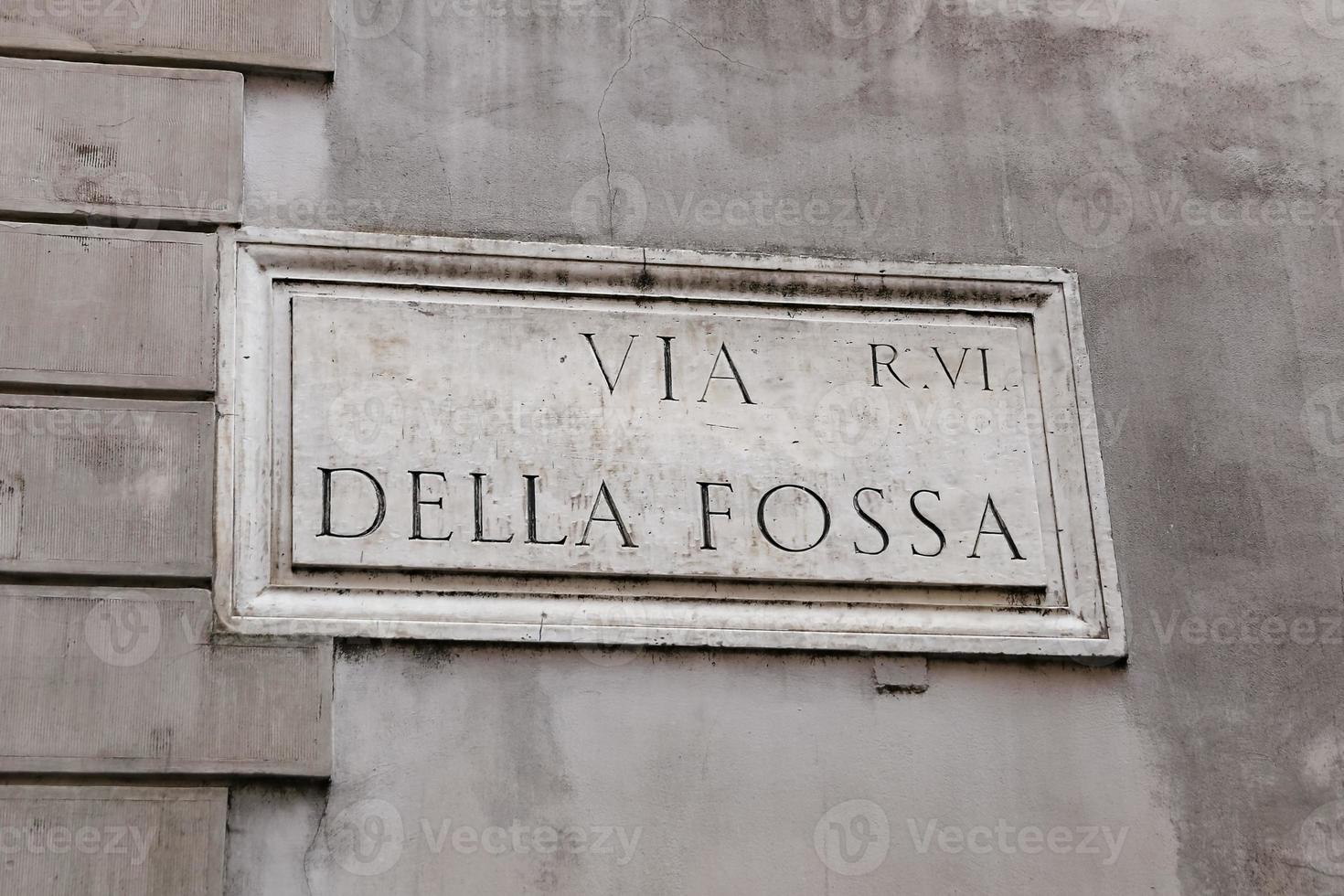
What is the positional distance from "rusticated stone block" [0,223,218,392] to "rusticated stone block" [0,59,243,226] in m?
0.11

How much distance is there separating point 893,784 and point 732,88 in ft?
9.13

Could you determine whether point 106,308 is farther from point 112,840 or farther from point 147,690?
point 112,840

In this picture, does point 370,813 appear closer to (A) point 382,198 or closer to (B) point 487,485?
(B) point 487,485

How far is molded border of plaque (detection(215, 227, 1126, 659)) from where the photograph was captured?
263 inches

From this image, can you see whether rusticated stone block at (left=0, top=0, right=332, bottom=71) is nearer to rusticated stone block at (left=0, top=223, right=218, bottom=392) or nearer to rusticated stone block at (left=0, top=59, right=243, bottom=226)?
rusticated stone block at (left=0, top=59, right=243, bottom=226)

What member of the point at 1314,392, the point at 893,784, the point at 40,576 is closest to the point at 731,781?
the point at 893,784

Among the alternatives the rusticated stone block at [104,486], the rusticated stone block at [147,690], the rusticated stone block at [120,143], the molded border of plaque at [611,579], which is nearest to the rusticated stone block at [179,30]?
the rusticated stone block at [120,143]

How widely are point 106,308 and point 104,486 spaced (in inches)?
25.3

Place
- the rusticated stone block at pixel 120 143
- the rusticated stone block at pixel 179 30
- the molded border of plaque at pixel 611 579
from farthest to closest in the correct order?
the rusticated stone block at pixel 179 30 → the rusticated stone block at pixel 120 143 → the molded border of plaque at pixel 611 579

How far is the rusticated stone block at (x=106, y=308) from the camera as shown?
671 centimetres

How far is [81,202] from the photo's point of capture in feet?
22.8

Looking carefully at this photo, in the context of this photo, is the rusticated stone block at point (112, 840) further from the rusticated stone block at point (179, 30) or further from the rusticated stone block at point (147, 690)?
the rusticated stone block at point (179, 30)

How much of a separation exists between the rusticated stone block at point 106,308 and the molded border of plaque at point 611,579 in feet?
0.37

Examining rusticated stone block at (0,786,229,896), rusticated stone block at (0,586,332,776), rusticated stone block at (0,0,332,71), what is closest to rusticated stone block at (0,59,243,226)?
rusticated stone block at (0,0,332,71)
